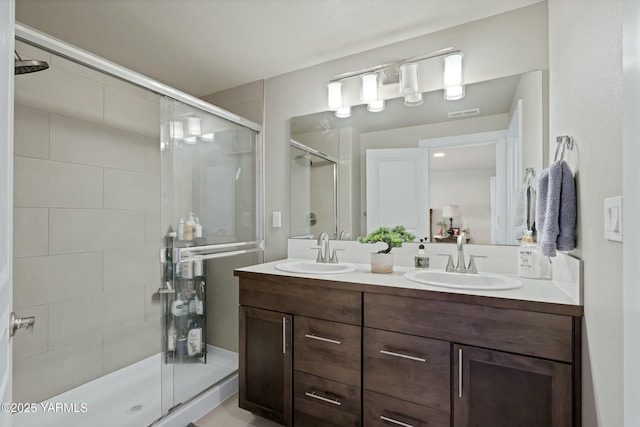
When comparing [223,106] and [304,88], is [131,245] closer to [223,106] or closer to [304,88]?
[223,106]

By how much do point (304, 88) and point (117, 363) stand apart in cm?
236

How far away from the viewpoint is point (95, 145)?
6.83 feet

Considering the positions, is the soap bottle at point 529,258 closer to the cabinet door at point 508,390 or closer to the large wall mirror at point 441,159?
the large wall mirror at point 441,159

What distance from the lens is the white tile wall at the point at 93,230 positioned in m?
1.88

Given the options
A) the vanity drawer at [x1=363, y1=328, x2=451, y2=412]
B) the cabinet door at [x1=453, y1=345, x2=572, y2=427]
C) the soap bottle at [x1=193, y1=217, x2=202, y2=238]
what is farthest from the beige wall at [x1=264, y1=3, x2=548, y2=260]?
the cabinet door at [x1=453, y1=345, x2=572, y2=427]

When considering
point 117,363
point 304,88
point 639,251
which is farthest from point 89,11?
point 639,251

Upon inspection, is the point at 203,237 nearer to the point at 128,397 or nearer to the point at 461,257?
the point at 128,397

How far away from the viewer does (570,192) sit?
1085 mm

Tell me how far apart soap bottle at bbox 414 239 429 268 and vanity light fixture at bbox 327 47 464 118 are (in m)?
0.89

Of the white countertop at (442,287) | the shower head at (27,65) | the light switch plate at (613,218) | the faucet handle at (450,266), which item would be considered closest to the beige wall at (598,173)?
the light switch plate at (613,218)

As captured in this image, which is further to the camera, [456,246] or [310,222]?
[310,222]

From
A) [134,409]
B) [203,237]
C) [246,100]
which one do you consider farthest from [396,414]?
[246,100]

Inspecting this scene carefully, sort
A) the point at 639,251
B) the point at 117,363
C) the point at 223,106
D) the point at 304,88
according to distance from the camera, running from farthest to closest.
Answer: the point at 223,106 < the point at 304,88 < the point at 117,363 < the point at 639,251

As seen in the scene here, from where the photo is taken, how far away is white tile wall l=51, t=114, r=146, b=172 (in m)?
1.89
